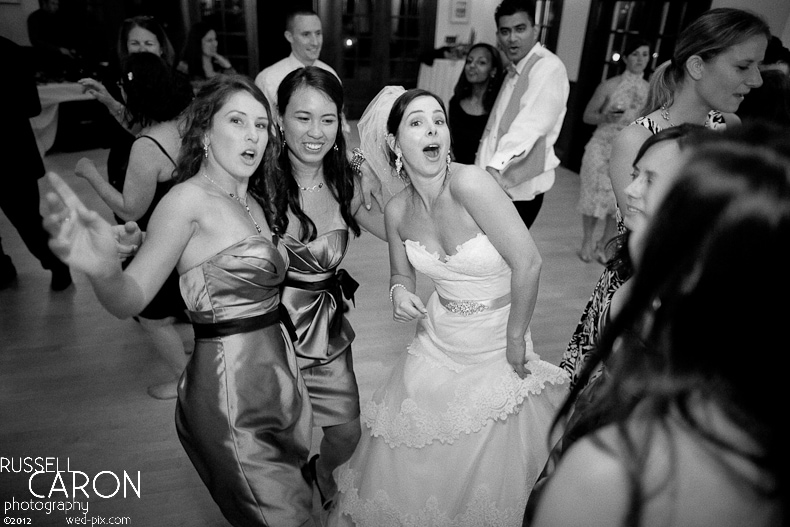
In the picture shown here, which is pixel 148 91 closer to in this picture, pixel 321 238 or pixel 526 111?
pixel 321 238

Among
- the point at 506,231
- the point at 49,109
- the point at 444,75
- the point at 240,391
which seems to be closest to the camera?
the point at 240,391

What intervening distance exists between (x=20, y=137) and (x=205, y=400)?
2.69 metres

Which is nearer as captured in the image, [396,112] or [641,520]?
[641,520]

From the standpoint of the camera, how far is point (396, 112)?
5.43ft

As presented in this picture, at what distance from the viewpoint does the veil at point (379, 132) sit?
195 cm

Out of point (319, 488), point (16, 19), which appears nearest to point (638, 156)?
point (319, 488)

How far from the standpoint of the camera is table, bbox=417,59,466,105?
7.48 metres

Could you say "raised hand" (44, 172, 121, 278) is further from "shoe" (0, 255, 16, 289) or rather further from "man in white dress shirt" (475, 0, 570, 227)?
"shoe" (0, 255, 16, 289)

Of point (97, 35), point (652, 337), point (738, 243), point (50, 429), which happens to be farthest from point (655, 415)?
point (97, 35)

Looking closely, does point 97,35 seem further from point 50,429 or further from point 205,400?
point 205,400

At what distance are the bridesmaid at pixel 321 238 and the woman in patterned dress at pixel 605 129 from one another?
268 cm

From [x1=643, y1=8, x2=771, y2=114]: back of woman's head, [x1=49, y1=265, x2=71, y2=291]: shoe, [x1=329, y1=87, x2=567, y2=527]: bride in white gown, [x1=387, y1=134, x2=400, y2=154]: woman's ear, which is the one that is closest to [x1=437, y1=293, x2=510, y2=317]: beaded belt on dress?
[x1=329, y1=87, x2=567, y2=527]: bride in white gown

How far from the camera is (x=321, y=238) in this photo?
1727mm

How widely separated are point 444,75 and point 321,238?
6.46 metres
